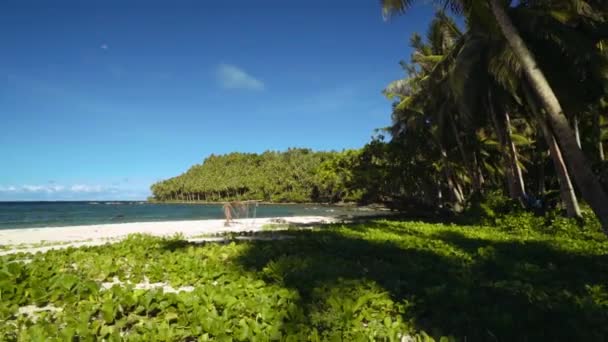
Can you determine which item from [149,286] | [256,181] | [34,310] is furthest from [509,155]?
[256,181]

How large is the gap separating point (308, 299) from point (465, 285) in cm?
209

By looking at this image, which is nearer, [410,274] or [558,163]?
[410,274]

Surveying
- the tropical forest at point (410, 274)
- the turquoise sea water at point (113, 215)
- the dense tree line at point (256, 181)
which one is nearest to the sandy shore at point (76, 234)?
the tropical forest at point (410, 274)

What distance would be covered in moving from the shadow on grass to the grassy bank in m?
0.02

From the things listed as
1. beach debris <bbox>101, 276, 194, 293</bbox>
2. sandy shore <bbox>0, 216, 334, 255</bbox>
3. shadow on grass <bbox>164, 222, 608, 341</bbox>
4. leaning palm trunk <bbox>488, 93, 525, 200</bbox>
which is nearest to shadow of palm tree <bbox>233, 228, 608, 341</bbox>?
shadow on grass <bbox>164, 222, 608, 341</bbox>

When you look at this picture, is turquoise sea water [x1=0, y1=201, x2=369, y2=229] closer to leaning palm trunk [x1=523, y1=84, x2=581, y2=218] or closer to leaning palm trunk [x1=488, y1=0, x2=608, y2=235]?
leaning palm trunk [x1=523, y1=84, x2=581, y2=218]

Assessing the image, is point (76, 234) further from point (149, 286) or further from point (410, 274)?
point (410, 274)

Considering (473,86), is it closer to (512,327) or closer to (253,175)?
(512,327)

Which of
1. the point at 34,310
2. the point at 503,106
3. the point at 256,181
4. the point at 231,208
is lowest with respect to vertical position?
the point at 34,310

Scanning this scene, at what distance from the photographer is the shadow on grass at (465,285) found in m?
3.37

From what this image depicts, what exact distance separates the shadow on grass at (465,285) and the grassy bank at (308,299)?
0.06 ft

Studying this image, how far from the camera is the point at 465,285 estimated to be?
180 inches

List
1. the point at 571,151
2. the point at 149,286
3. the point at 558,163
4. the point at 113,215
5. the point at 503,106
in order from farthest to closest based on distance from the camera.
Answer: the point at 113,215, the point at 503,106, the point at 558,163, the point at 571,151, the point at 149,286

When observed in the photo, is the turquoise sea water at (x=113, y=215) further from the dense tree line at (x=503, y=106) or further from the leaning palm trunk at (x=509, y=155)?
the leaning palm trunk at (x=509, y=155)
